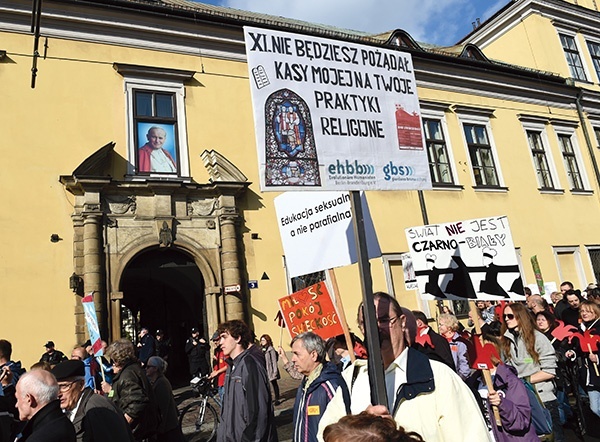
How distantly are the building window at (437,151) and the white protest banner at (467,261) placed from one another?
11.4 m

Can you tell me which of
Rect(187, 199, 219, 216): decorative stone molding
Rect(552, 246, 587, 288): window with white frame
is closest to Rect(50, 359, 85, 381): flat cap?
→ Rect(187, 199, 219, 216): decorative stone molding

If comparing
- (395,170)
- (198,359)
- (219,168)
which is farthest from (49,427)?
(219,168)

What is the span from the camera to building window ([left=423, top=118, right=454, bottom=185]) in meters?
17.4

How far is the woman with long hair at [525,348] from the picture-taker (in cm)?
473

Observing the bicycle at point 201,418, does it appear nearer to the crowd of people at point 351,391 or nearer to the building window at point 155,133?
the crowd of people at point 351,391

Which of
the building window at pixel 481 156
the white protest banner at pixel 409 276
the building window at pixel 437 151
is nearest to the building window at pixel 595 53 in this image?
the building window at pixel 481 156

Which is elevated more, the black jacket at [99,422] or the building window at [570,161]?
the building window at [570,161]

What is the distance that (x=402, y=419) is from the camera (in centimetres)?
217

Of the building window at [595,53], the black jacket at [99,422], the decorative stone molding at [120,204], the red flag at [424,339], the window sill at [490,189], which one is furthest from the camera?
the building window at [595,53]

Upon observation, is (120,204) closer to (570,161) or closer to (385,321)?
(385,321)

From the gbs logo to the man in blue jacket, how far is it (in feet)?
4.36

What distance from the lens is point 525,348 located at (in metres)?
4.82

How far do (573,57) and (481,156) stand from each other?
9035mm

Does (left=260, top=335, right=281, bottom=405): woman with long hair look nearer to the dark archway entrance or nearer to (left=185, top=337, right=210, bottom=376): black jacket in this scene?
(left=185, top=337, right=210, bottom=376): black jacket
